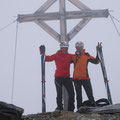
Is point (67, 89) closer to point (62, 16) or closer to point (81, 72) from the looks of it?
point (81, 72)

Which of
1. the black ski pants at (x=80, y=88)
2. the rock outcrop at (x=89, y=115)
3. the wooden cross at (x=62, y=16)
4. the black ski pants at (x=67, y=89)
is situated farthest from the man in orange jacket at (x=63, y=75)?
the rock outcrop at (x=89, y=115)

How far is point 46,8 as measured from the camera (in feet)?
32.0

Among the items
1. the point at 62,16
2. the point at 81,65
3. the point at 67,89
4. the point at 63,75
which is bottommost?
the point at 67,89

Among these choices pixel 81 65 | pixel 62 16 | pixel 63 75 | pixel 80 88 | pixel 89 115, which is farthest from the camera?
pixel 62 16

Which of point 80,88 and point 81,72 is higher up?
point 81,72

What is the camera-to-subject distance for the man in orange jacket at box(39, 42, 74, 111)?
7.23m

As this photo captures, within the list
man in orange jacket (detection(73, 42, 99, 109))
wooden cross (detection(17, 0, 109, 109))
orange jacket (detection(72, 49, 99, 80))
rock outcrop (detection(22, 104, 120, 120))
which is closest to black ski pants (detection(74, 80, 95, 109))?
man in orange jacket (detection(73, 42, 99, 109))

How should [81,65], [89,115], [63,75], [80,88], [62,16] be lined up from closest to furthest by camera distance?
[89,115] < [80,88] < [63,75] < [81,65] < [62,16]

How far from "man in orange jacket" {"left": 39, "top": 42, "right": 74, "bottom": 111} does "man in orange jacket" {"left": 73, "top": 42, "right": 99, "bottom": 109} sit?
0.17 m

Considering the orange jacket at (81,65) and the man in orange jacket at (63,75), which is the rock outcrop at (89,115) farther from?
the orange jacket at (81,65)

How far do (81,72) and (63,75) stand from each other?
52cm

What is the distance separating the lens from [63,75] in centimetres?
754

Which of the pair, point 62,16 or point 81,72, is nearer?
point 81,72

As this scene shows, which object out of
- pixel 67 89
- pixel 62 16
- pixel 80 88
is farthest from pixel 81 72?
pixel 62 16
